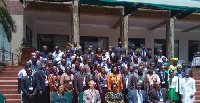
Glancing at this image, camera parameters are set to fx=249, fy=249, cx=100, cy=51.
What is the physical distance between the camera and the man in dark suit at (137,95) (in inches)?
293

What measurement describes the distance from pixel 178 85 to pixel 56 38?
34.4ft

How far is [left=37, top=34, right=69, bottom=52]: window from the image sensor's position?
1677 cm

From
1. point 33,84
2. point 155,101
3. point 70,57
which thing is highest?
point 70,57

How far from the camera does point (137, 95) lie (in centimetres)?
747

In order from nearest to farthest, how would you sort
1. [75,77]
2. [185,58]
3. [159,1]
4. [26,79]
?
[26,79], [75,77], [159,1], [185,58]

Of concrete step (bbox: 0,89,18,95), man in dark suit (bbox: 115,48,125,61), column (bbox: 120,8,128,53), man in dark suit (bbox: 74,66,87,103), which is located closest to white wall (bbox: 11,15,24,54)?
concrete step (bbox: 0,89,18,95)

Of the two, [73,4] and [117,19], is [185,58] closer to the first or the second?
[117,19]

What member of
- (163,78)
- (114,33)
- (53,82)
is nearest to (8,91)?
(53,82)

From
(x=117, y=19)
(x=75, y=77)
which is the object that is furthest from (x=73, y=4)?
(x=75, y=77)

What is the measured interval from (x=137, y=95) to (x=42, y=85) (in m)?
2.83

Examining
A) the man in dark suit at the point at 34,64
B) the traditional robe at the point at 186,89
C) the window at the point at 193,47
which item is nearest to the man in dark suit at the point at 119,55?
the traditional robe at the point at 186,89

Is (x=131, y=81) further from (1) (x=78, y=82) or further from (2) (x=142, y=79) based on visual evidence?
(1) (x=78, y=82)

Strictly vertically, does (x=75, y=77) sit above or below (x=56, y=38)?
below

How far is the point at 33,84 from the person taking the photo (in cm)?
729
